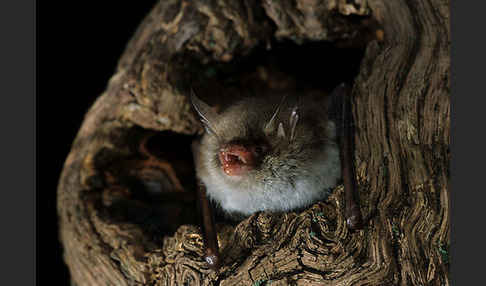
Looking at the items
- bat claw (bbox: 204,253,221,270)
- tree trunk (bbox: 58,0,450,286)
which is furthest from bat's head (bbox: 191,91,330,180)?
bat claw (bbox: 204,253,221,270)

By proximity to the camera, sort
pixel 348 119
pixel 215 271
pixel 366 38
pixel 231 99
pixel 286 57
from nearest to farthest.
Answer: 1. pixel 215 271
2. pixel 348 119
3. pixel 366 38
4. pixel 231 99
5. pixel 286 57

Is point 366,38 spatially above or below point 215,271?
above

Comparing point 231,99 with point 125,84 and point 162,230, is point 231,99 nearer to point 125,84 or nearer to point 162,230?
point 125,84

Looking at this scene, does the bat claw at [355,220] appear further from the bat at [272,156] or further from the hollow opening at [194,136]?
the hollow opening at [194,136]

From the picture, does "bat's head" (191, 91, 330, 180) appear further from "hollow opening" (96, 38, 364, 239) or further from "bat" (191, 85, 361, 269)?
"hollow opening" (96, 38, 364, 239)

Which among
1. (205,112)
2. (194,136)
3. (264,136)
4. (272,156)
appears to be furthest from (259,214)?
(194,136)

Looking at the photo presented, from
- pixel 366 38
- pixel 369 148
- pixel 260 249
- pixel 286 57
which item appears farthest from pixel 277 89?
pixel 260 249

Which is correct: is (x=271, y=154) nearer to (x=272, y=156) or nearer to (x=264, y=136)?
(x=272, y=156)
